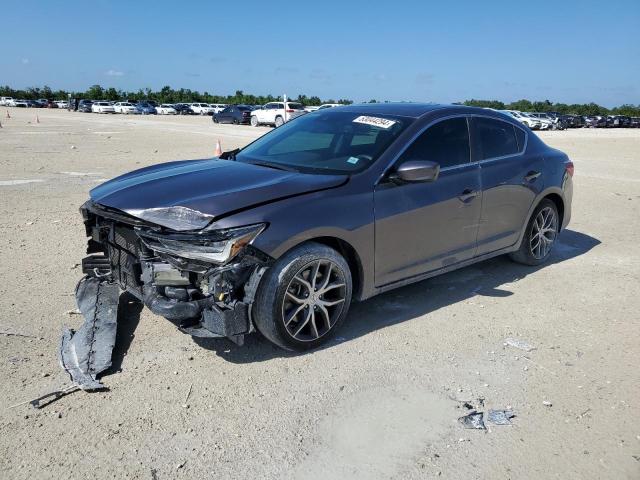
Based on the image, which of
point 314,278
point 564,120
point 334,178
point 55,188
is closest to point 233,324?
point 314,278

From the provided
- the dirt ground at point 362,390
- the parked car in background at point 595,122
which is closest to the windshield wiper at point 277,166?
the dirt ground at point 362,390

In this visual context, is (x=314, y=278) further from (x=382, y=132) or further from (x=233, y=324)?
(x=382, y=132)

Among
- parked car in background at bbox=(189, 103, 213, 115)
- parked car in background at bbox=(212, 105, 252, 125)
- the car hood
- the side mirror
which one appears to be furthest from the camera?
parked car in background at bbox=(189, 103, 213, 115)

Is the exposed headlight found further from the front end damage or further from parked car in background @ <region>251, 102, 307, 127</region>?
parked car in background @ <region>251, 102, 307, 127</region>

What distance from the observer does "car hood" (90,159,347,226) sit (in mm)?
3607

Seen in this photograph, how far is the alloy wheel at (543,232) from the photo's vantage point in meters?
5.86

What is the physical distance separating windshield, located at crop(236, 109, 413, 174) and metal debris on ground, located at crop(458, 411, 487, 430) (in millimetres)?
1903

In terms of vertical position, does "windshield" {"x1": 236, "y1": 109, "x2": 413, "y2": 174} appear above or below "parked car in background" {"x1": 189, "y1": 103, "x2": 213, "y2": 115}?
below

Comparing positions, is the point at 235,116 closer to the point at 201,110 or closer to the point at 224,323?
the point at 201,110

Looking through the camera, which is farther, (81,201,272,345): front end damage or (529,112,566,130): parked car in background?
(529,112,566,130): parked car in background

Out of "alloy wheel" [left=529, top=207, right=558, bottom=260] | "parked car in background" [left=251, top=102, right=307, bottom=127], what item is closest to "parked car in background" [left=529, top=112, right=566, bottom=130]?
"parked car in background" [left=251, top=102, right=307, bottom=127]

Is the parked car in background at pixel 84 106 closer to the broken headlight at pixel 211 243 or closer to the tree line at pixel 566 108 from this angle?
the tree line at pixel 566 108

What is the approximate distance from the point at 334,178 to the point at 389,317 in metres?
1.30

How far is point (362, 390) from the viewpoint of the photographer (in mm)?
3504
